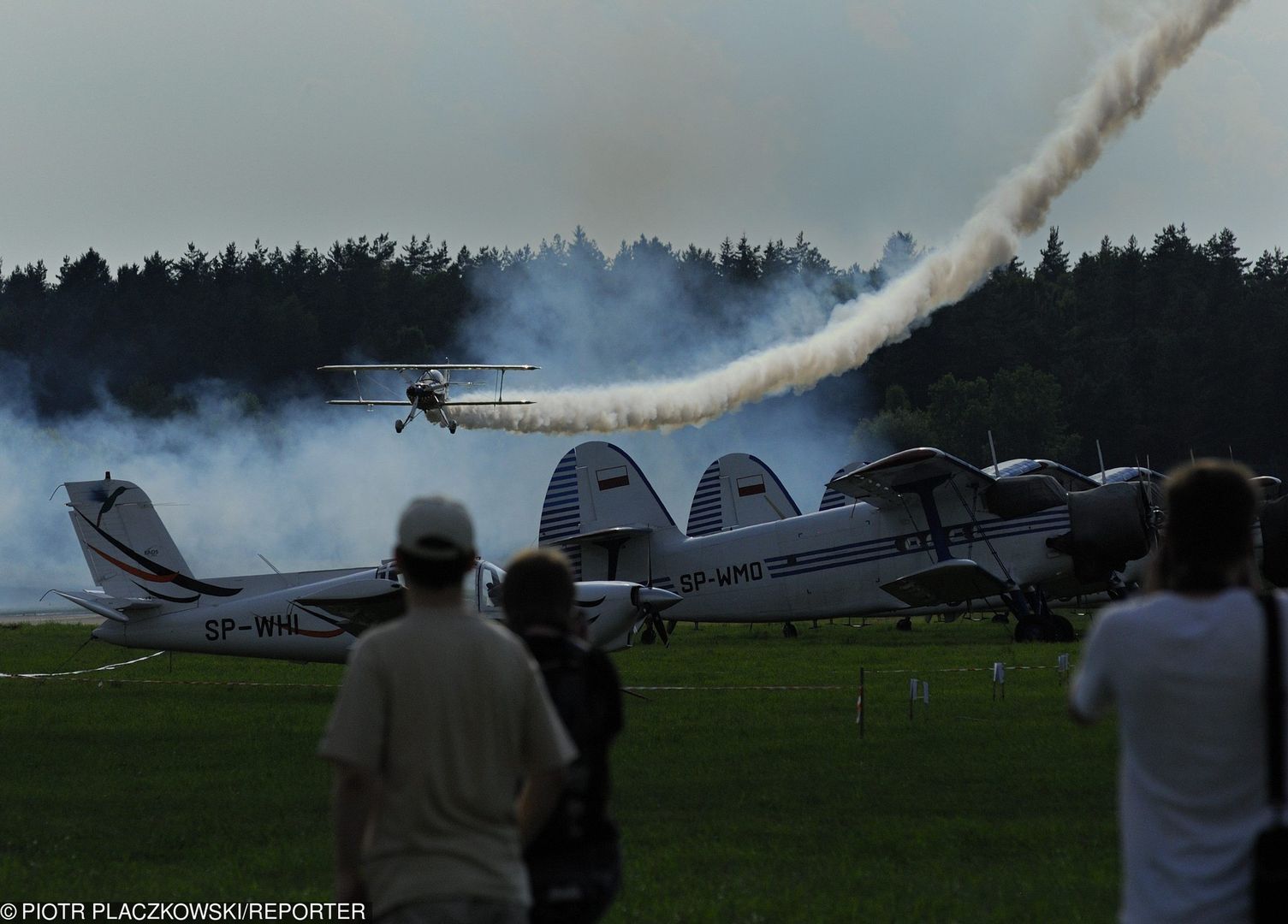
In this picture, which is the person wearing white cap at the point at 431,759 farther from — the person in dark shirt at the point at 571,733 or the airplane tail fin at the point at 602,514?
the airplane tail fin at the point at 602,514

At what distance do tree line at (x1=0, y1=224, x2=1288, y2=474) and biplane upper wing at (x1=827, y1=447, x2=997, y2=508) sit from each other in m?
49.6

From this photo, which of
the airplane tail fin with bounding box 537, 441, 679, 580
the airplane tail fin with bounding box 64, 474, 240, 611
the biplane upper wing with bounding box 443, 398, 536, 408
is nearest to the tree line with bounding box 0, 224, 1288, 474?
the biplane upper wing with bounding box 443, 398, 536, 408

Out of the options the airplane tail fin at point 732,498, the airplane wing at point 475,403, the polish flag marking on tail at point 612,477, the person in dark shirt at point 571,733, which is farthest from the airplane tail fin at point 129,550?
the airplane wing at point 475,403

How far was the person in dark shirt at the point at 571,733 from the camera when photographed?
4.69 meters

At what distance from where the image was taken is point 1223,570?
13.4ft

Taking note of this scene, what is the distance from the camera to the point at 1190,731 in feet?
13.1

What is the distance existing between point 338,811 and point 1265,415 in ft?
304

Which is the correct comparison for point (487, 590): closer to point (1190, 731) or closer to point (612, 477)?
point (612, 477)

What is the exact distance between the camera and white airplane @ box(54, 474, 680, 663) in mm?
20844

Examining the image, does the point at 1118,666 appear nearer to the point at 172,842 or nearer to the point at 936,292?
the point at 172,842

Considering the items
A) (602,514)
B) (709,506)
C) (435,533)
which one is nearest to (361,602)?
(602,514)

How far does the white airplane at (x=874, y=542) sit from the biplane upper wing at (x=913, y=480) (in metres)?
0.03

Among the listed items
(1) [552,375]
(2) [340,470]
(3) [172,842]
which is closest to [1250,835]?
(3) [172,842]

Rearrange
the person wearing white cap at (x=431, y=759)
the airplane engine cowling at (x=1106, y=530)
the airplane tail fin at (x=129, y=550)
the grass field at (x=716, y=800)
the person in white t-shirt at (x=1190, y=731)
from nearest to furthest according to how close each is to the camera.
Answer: the person in white t-shirt at (x=1190, y=731) → the person wearing white cap at (x=431, y=759) → the grass field at (x=716, y=800) → the airplane tail fin at (x=129, y=550) → the airplane engine cowling at (x=1106, y=530)
